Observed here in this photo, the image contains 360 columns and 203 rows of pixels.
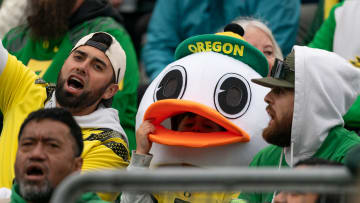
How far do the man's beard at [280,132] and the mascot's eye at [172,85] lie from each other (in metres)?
0.52

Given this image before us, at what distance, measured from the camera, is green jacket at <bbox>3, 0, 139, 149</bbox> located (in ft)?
17.8

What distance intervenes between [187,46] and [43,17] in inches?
58.1

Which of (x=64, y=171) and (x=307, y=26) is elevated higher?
(x=307, y=26)

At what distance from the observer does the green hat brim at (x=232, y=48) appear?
450 cm

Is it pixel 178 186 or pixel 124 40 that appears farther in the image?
pixel 124 40

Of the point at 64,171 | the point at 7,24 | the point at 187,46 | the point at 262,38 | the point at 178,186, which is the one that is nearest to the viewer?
the point at 178,186

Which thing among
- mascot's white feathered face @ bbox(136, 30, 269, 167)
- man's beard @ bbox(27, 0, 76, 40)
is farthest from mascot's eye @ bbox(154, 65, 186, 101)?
man's beard @ bbox(27, 0, 76, 40)

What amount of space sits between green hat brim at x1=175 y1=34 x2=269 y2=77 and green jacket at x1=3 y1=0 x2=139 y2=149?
1.01m

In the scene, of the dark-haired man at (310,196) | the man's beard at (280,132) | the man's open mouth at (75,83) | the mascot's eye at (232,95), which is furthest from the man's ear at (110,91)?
the dark-haired man at (310,196)

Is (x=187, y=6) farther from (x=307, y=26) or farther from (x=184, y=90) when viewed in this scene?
(x=184, y=90)

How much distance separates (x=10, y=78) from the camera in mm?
4637

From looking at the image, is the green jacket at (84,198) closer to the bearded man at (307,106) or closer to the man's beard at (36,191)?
the man's beard at (36,191)

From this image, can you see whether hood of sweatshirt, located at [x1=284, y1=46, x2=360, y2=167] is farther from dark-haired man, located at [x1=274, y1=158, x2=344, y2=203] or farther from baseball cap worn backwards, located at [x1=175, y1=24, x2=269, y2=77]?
dark-haired man, located at [x1=274, y1=158, x2=344, y2=203]

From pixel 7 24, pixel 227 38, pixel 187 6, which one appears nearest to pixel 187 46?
pixel 227 38
